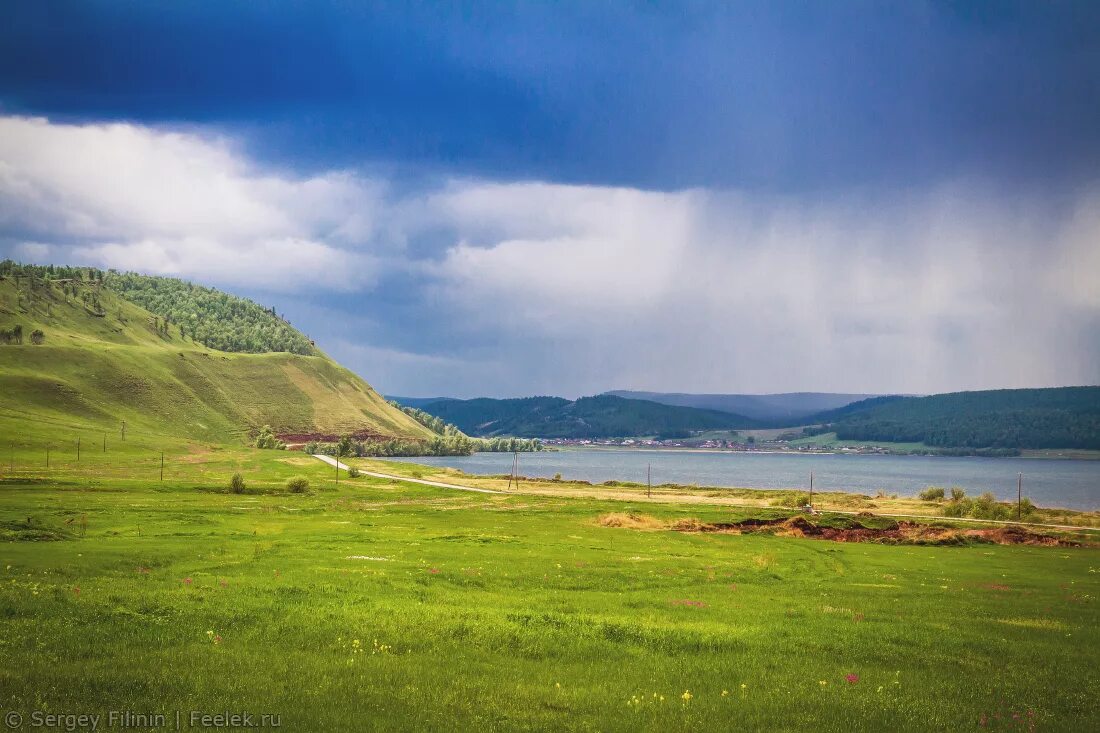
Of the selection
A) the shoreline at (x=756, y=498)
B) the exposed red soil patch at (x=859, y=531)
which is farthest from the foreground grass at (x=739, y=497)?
the exposed red soil patch at (x=859, y=531)

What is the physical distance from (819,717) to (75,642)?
719 inches

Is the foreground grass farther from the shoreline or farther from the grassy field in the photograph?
the grassy field

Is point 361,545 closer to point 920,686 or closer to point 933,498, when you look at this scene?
point 920,686

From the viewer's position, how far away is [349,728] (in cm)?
1506

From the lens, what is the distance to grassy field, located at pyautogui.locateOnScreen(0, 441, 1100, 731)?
16812mm

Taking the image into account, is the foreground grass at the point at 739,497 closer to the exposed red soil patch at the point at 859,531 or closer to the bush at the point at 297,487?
the exposed red soil patch at the point at 859,531

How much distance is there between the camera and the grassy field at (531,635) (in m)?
16.8

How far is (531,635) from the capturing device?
23234 mm

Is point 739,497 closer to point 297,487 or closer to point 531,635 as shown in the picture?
point 297,487

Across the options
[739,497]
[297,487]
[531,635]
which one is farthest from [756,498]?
[531,635]

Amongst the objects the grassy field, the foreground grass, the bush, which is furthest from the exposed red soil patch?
the bush

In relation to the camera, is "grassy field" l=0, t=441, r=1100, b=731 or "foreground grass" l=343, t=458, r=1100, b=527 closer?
"grassy field" l=0, t=441, r=1100, b=731

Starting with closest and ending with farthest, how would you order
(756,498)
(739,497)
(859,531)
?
(859,531) → (756,498) → (739,497)

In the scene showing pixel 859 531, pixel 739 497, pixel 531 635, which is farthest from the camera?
pixel 739 497
